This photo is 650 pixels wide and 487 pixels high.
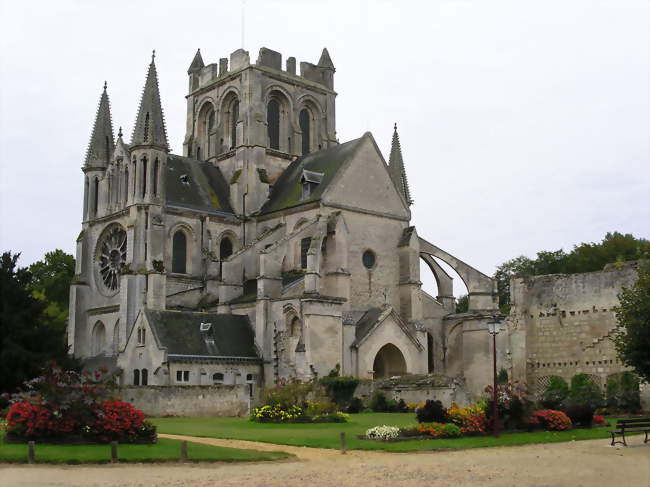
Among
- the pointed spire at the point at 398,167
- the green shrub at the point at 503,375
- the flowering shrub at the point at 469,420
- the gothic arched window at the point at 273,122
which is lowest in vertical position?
the flowering shrub at the point at 469,420

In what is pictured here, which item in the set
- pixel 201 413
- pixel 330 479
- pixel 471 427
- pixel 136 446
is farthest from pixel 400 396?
pixel 330 479

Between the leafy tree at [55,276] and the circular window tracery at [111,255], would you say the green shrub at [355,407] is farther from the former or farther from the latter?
the leafy tree at [55,276]

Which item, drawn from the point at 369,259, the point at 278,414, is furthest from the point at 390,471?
the point at 369,259

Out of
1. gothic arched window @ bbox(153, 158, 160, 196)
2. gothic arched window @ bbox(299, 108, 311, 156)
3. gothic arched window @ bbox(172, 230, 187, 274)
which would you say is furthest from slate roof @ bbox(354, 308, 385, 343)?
gothic arched window @ bbox(299, 108, 311, 156)

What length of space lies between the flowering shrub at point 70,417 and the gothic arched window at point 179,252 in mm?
32116

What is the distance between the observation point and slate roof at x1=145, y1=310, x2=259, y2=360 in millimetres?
48250

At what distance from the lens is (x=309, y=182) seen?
57.5m

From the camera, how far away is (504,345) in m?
56.2

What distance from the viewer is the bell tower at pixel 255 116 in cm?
6284

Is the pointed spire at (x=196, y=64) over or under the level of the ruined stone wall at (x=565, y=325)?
over

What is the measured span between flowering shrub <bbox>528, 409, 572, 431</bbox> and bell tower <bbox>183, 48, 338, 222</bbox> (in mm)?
34041

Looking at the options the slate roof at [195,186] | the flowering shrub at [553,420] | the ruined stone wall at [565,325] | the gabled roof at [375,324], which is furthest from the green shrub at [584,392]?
the slate roof at [195,186]

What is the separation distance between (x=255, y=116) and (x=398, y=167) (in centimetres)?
1162

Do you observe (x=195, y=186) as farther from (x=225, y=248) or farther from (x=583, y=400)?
(x=583, y=400)
